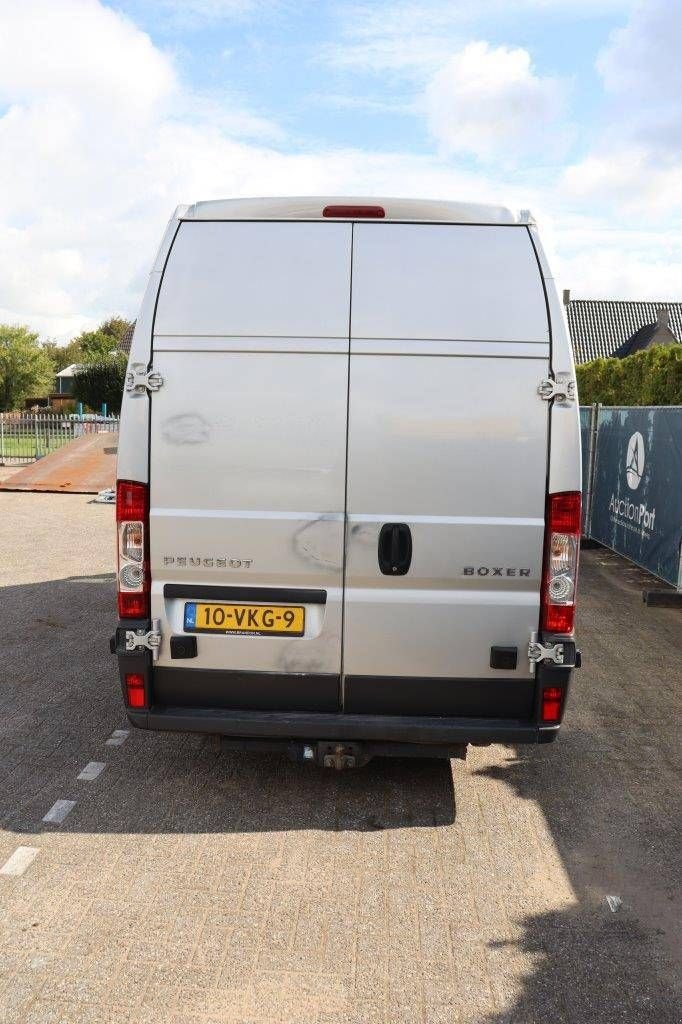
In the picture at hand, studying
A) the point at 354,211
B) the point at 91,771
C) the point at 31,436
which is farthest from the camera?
the point at 31,436

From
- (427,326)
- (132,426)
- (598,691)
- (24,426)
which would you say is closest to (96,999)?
(132,426)

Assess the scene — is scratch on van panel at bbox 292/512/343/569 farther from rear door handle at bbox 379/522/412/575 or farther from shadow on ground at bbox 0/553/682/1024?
shadow on ground at bbox 0/553/682/1024

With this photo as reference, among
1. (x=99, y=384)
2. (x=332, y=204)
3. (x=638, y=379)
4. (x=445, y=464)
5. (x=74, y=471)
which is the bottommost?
(x=74, y=471)

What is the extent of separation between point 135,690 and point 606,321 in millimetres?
49104

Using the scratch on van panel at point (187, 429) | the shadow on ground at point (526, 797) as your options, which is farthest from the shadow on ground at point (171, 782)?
the scratch on van panel at point (187, 429)

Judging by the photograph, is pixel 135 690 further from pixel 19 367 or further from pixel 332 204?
pixel 19 367

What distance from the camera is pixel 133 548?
4016 millimetres

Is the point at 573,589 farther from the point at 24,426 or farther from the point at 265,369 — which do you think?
the point at 24,426

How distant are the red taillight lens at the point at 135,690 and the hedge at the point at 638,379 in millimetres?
13479

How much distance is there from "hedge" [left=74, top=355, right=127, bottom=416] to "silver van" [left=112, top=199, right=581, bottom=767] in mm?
52258

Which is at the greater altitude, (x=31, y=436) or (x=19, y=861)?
(x=31, y=436)

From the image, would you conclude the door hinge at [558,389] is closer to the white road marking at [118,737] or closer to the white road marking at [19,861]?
the white road marking at [19,861]

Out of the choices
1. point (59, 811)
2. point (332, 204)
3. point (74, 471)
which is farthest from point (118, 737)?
point (74, 471)

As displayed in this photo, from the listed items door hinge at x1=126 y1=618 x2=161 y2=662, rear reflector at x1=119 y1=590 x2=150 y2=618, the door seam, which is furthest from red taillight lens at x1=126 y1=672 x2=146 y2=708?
the door seam
